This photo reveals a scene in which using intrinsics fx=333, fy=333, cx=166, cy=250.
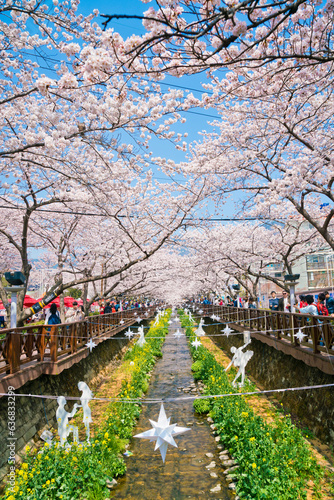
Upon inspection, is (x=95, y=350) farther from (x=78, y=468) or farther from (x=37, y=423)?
(x=78, y=468)

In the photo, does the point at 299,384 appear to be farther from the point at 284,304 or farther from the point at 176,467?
the point at 284,304

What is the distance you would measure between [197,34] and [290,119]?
5438 mm

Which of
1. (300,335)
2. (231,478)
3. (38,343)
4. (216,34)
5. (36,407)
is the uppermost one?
(216,34)

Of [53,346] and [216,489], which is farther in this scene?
[53,346]

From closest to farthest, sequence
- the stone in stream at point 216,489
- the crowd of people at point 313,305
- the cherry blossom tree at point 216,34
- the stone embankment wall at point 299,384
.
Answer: the cherry blossom tree at point 216,34 → the stone in stream at point 216,489 → the stone embankment wall at point 299,384 → the crowd of people at point 313,305

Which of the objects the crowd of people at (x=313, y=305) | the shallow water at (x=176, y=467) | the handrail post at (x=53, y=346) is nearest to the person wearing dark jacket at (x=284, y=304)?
the crowd of people at (x=313, y=305)

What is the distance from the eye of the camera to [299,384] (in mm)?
10062

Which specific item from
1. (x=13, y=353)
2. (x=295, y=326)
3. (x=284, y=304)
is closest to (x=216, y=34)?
(x=13, y=353)

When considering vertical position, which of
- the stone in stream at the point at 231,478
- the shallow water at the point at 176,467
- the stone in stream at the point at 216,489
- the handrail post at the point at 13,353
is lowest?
the shallow water at the point at 176,467

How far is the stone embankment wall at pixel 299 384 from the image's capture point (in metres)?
7.87

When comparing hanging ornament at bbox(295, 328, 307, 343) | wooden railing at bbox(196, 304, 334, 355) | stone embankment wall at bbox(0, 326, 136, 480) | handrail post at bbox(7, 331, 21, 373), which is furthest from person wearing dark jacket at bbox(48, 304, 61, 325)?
hanging ornament at bbox(295, 328, 307, 343)

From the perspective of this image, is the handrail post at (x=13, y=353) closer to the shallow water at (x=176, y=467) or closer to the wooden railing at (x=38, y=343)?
the wooden railing at (x=38, y=343)

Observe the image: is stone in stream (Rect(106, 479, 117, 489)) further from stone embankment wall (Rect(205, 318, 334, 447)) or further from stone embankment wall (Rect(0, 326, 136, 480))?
stone embankment wall (Rect(205, 318, 334, 447))

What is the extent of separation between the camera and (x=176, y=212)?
1548 centimetres
